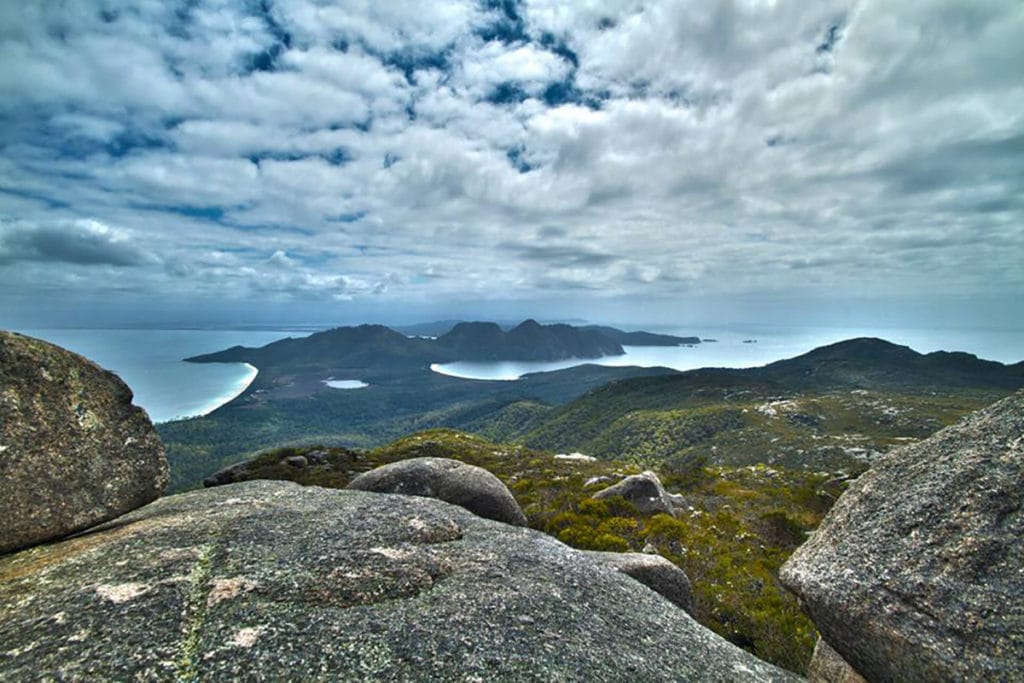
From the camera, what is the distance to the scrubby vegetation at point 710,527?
19.4 meters

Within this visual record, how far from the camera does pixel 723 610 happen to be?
2050 cm

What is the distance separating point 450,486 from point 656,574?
13317 millimetres

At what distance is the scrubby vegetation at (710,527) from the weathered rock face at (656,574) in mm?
2088

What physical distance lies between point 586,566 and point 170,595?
1240 cm

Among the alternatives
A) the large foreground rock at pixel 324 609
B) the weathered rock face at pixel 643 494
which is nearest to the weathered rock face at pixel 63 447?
the large foreground rock at pixel 324 609

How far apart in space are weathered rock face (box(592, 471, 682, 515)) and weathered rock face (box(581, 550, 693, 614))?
722 inches

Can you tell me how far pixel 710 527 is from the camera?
33.6 metres

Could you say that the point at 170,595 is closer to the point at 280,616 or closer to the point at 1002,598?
the point at 280,616

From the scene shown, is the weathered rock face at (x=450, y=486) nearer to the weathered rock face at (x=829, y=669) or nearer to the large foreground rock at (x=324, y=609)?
the large foreground rock at (x=324, y=609)

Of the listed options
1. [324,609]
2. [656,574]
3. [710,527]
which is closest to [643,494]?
[710,527]

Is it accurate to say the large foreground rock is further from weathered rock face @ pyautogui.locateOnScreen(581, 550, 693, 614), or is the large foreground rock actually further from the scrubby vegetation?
the scrubby vegetation

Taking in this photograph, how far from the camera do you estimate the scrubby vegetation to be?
19.4 metres

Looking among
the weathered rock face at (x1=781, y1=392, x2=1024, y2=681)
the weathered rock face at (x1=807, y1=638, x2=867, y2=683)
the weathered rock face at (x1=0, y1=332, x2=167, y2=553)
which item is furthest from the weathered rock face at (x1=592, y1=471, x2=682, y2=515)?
the weathered rock face at (x1=0, y1=332, x2=167, y2=553)

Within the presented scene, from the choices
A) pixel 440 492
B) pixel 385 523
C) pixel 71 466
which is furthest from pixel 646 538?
pixel 71 466
